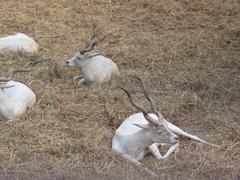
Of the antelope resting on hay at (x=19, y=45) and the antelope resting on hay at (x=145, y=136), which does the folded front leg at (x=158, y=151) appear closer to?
the antelope resting on hay at (x=145, y=136)

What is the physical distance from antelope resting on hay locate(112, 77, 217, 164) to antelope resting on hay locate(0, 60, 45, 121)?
4.37 ft

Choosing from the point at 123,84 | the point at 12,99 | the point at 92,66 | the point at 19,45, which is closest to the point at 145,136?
the point at 12,99

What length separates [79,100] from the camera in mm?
7254

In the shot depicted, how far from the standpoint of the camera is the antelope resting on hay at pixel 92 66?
7914 millimetres

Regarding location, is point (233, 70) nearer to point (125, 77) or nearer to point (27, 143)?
point (125, 77)

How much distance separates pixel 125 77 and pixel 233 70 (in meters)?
1.66

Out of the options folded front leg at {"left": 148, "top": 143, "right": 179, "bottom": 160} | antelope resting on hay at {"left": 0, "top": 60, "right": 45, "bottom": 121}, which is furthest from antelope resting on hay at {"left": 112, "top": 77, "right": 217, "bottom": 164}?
antelope resting on hay at {"left": 0, "top": 60, "right": 45, "bottom": 121}

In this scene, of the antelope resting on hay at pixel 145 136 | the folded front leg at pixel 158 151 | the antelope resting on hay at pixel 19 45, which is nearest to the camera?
the antelope resting on hay at pixel 145 136

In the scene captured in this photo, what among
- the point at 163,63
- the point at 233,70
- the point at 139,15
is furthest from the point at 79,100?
the point at 139,15

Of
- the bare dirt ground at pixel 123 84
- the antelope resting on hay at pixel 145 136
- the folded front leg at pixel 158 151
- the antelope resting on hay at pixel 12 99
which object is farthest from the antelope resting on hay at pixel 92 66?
the folded front leg at pixel 158 151

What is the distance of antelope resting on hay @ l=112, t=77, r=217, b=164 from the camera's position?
18.5 ft

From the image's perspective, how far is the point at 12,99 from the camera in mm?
6738

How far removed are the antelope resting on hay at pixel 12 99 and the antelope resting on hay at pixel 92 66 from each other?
1.18m

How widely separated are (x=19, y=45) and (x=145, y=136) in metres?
3.92
